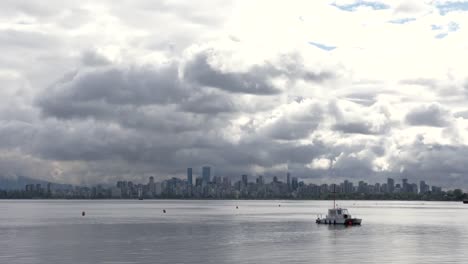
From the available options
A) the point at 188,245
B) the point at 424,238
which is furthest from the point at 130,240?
the point at 424,238

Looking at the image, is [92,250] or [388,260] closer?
[388,260]

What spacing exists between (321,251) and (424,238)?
147 ft

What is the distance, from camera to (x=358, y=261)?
98.8 meters

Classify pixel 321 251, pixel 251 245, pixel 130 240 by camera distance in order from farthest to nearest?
pixel 130 240, pixel 251 245, pixel 321 251

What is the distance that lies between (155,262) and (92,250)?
2533 cm

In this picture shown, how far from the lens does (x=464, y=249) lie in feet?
391

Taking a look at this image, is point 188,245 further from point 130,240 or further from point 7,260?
point 7,260

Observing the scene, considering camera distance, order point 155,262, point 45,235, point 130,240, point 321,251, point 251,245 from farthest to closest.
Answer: point 45,235
point 130,240
point 251,245
point 321,251
point 155,262

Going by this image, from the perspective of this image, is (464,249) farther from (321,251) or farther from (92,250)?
(92,250)

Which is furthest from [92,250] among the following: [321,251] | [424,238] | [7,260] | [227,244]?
[424,238]

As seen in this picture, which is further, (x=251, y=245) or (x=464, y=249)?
(x=251, y=245)

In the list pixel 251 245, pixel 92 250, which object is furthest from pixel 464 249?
pixel 92 250

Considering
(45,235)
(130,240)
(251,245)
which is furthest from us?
(45,235)

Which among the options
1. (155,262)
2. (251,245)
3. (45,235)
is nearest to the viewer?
(155,262)
